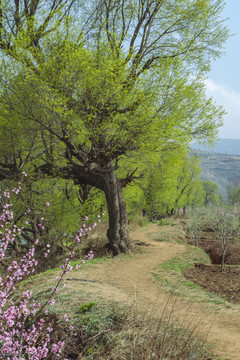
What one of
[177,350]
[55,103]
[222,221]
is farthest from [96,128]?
[177,350]

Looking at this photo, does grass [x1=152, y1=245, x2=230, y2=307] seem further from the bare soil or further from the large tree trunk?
the large tree trunk

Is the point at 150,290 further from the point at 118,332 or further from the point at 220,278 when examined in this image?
the point at 118,332

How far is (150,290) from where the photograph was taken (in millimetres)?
7324

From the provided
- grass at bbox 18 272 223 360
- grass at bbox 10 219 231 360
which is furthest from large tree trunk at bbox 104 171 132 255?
grass at bbox 18 272 223 360

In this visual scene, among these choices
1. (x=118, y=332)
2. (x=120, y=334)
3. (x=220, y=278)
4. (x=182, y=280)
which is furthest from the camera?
(x=220, y=278)

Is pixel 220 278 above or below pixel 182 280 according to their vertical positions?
below

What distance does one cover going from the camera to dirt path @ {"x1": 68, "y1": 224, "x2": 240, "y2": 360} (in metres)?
4.59

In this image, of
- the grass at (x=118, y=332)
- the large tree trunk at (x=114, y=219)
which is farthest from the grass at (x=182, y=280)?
the large tree trunk at (x=114, y=219)

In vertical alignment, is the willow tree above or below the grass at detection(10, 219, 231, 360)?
above

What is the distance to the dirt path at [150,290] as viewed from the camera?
4594 millimetres

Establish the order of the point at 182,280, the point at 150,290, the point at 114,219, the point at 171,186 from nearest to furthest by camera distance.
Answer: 1. the point at 150,290
2. the point at 182,280
3. the point at 114,219
4. the point at 171,186

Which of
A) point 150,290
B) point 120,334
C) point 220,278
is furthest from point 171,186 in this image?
point 120,334

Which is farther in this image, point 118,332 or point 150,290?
point 150,290

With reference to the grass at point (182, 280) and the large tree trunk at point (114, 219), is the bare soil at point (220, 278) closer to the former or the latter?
the grass at point (182, 280)
